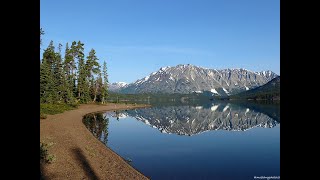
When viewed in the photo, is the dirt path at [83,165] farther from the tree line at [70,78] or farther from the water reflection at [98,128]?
the tree line at [70,78]

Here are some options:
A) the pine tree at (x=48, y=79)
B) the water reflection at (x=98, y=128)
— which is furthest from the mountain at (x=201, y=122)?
the pine tree at (x=48, y=79)

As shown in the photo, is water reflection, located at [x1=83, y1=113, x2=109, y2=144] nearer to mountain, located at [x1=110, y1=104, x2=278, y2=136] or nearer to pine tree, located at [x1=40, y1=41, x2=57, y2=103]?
mountain, located at [x1=110, y1=104, x2=278, y2=136]

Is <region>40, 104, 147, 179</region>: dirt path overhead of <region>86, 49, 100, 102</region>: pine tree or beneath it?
beneath

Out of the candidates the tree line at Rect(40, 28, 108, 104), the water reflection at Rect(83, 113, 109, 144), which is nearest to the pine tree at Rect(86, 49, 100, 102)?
the tree line at Rect(40, 28, 108, 104)

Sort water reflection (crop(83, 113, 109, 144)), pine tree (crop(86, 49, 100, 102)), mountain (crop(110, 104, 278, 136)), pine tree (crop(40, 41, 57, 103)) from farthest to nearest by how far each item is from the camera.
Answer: pine tree (crop(86, 49, 100, 102))
pine tree (crop(40, 41, 57, 103))
mountain (crop(110, 104, 278, 136))
water reflection (crop(83, 113, 109, 144))

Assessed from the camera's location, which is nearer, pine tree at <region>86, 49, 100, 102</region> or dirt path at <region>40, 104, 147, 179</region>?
dirt path at <region>40, 104, 147, 179</region>

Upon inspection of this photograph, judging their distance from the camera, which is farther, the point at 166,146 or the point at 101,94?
the point at 101,94
